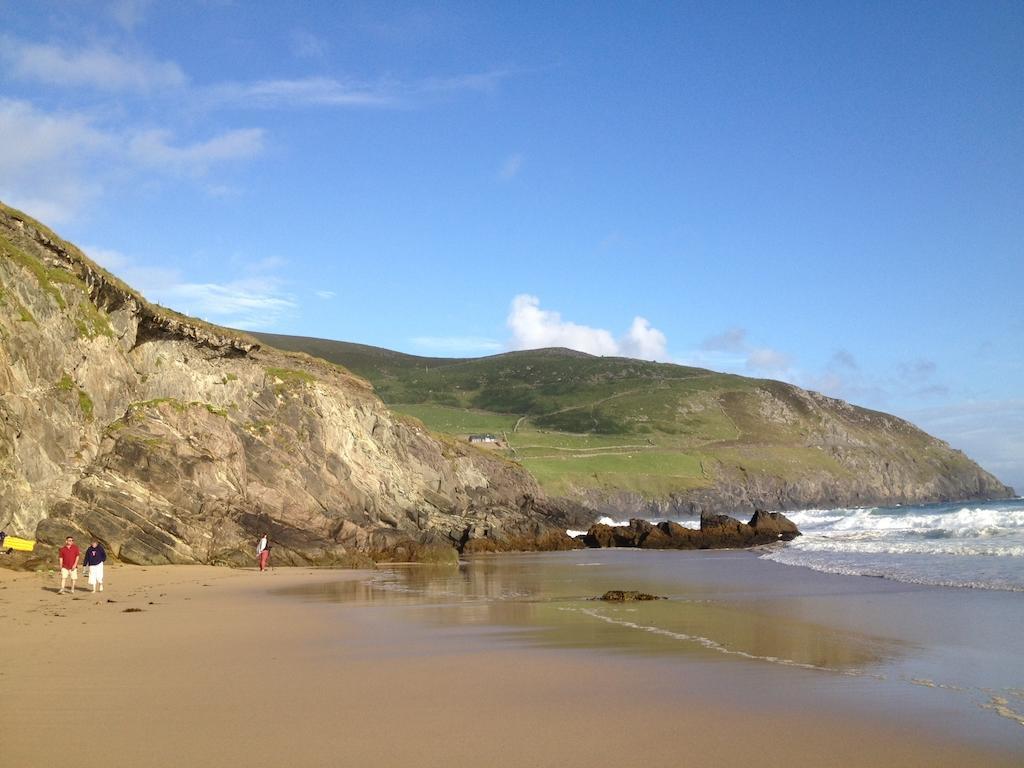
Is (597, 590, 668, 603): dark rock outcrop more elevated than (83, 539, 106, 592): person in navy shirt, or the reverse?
(83, 539, 106, 592): person in navy shirt

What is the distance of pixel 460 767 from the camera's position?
691cm

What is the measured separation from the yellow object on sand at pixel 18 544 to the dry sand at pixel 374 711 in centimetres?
1261

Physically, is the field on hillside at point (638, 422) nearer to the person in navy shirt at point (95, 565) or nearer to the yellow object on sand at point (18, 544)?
the yellow object on sand at point (18, 544)

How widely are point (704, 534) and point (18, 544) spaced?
3739cm

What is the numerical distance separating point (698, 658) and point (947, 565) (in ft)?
58.0

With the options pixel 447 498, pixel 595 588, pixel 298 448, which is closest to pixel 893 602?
pixel 595 588

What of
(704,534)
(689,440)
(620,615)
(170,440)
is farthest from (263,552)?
→ (689,440)

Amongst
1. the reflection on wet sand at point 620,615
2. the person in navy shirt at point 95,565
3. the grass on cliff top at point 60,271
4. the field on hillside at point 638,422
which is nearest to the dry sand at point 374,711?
the reflection on wet sand at point 620,615

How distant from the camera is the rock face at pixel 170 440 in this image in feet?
95.1

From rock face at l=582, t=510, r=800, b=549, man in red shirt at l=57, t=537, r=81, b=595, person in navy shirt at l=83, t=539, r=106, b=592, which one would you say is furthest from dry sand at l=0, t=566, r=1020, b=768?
rock face at l=582, t=510, r=800, b=549

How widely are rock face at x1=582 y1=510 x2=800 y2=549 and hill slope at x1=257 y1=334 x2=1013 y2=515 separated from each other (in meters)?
40.0

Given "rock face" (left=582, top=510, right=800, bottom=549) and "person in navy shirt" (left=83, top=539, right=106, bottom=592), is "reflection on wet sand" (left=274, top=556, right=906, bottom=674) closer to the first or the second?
"person in navy shirt" (left=83, top=539, right=106, bottom=592)

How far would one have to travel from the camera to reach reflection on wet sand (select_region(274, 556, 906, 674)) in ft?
42.1

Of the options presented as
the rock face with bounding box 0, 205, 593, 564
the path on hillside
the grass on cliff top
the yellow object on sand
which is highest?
the path on hillside
